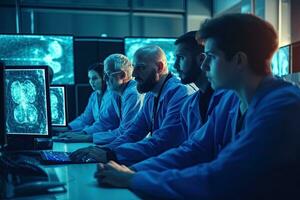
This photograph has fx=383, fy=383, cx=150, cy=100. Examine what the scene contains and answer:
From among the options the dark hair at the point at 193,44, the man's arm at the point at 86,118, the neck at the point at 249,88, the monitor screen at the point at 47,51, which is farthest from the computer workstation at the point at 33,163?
the monitor screen at the point at 47,51

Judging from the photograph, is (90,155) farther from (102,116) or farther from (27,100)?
(102,116)

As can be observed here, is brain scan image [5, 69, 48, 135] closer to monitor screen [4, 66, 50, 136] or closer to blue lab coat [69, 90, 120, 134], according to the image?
monitor screen [4, 66, 50, 136]

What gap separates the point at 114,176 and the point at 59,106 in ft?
5.86

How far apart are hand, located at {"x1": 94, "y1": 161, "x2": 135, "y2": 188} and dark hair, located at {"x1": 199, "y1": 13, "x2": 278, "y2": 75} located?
475 millimetres

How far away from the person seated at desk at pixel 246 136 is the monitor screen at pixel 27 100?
0.75 m

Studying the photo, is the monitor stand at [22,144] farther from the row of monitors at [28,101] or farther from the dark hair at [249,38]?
the dark hair at [249,38]

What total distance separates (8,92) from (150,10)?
13.3 ft

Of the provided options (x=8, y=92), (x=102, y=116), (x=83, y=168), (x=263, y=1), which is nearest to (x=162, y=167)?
(x=83, y=168)

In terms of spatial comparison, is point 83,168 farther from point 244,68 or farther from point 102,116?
point 102,116

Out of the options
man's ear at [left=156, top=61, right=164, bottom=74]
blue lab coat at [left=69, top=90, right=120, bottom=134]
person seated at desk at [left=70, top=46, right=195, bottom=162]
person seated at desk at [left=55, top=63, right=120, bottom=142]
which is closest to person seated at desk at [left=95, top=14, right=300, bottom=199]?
person seated at desk at [left=70, top=46, right=195, bottom=162]

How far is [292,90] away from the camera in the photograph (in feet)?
3.31

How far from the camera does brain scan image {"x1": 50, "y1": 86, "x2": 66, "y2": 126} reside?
9.46ft

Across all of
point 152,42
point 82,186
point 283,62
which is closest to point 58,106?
point 82,186

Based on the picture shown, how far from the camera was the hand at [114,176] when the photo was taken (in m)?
1.18
